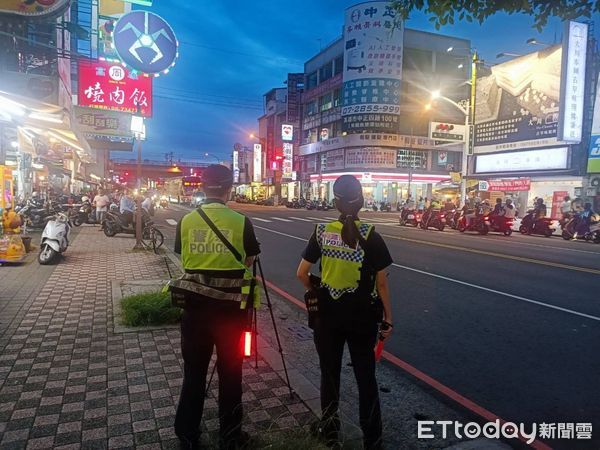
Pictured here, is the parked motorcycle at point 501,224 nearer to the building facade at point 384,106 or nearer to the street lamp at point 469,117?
the street lamp at point 469,117

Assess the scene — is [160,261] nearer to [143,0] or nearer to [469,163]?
[143,0]

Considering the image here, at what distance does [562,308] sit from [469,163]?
27.0 meters

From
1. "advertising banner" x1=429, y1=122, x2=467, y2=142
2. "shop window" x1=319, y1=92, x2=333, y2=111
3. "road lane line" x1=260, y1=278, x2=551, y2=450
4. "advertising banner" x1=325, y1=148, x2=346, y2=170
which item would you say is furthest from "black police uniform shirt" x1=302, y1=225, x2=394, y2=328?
"shop window" x1=319, y1=92, x2=333, y2=111

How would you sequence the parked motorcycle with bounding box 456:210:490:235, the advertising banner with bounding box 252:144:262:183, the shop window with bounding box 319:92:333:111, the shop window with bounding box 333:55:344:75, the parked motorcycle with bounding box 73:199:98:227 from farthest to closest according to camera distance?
the advertising banner with bounding box 252:144:262:183 → the shop window with bounding box 319:92:333:111 → the shop window with bounding box 333:55:344:75 → the parked motorcycle with bounding box 456:210:490:235 → the parked motorcycle with bounding box 73:199:98:227

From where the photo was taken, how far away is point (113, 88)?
20.5m

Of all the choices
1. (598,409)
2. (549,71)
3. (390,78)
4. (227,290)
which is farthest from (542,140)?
(227,290)

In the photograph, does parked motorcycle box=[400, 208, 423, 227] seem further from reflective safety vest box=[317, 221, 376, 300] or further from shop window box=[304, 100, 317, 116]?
shop window box=[304, 100, 317, 116]

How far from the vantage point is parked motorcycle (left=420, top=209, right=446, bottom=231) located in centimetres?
2173

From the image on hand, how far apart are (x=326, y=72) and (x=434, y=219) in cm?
4390

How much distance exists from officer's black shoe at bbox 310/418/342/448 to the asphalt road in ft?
5.32

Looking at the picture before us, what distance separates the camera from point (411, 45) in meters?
52.6

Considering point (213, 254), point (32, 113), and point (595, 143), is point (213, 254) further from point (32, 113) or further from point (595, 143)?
point (595, 143)

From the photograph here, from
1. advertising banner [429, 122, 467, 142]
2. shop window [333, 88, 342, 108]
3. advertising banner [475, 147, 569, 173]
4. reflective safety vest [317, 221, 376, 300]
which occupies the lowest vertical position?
reflective safety vest [317, 221, 376, 300]

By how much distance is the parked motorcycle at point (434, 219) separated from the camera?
21.7m
